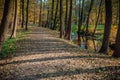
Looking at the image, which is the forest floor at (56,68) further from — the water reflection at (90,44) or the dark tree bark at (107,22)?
the water reflection at (90,44)

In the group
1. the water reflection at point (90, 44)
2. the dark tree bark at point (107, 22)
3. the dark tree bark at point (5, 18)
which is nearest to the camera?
the dark tree bark at point (5, 18)

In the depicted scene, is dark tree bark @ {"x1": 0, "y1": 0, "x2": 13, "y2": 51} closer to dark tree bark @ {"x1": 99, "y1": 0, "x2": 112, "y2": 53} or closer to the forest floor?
the forest floor

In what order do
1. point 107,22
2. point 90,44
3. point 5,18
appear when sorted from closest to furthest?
point 5,18 < point 107,22 < point 90,44

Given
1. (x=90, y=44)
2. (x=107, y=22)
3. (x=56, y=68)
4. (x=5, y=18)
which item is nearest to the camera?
(x=56, y=68)

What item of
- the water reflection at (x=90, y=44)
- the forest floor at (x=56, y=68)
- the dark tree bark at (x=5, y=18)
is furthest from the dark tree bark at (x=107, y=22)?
the dark tree bark at (x=5, y=18)

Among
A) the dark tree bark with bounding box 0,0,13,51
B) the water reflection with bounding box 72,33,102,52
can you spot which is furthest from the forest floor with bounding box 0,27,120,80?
the water reflection with bounding box 72,33,102,52

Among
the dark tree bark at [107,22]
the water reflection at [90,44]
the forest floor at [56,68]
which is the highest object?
the dark tree bark at [107,22]

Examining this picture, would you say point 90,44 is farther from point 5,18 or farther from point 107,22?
point 5,18

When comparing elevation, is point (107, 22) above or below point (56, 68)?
above

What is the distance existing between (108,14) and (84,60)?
16.3 feet

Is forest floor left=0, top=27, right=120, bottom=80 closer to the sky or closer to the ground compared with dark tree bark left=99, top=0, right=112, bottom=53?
closer to the ground

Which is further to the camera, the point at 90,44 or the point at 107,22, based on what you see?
the point at 90,44

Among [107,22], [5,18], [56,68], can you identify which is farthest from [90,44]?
[5,18]

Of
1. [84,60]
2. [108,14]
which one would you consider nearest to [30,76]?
[84,60]
